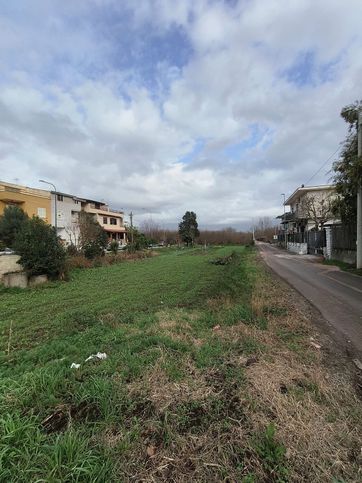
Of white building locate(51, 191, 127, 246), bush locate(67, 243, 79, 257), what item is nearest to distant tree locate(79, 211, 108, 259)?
bush locate(67, 243, 79, 257)

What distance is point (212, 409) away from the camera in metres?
2.70

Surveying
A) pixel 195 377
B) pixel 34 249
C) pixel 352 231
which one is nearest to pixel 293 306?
pixel 195 377

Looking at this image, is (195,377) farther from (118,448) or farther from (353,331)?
(353,331)

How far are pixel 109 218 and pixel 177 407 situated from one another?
196 ft

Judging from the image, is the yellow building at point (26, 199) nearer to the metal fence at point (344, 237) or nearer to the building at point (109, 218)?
the building at point (109, 218)

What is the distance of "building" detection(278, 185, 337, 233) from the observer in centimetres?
3092

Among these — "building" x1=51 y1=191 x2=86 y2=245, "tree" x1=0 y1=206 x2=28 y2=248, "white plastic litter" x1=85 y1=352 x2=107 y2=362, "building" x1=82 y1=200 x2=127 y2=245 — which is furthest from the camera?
"building" x1=82 y1=200 x2=127 y2=245

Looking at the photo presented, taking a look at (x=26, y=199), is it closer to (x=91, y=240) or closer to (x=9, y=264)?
(x=91, y=240)

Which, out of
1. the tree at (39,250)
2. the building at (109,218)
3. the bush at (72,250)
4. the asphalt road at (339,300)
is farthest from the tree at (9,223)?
the asphalt road at (339,300)

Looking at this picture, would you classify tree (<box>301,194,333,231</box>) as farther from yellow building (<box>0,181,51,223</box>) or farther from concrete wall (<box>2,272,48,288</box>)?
yellow building (<box>0,181,51,223</box>)

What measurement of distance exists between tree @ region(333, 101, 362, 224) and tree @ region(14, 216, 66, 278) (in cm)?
1472

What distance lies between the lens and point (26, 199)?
38.7 metres

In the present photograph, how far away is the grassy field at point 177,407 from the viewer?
6.75ft

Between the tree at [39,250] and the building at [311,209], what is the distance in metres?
25.8
